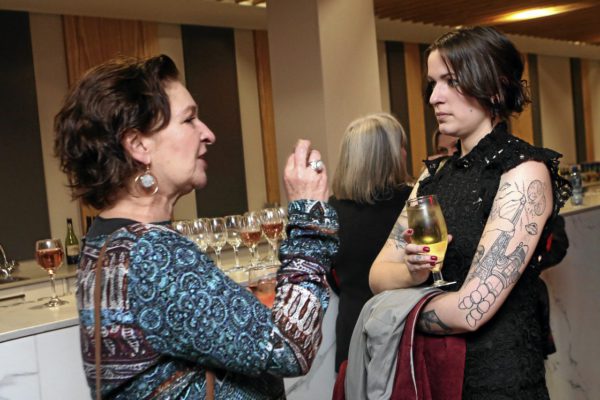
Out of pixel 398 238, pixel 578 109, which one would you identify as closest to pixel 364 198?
pixel 398 238

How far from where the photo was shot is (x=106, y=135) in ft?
3.81

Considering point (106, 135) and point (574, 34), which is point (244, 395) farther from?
point (574, 34)

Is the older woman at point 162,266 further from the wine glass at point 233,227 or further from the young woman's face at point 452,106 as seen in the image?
the wine glass at point 233,227

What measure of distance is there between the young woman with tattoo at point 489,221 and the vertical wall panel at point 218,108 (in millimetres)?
4844

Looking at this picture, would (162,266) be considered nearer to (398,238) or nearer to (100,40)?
(398,238)

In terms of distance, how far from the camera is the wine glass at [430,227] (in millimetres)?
1507

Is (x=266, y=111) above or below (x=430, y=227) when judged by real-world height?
above

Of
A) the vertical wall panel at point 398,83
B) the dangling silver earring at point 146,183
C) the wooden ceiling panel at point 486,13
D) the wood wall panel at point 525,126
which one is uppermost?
the wooden ceiling panel at point 486,13

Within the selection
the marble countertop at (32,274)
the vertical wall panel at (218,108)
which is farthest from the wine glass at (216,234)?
the vertical wall panel at (218,108)

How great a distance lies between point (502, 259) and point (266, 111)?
5635mm

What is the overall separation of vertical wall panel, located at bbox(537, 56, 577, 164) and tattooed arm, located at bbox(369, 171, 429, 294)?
965cm

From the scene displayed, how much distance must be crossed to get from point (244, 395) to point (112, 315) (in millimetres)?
276

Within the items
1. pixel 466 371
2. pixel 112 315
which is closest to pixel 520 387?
pixel 466 371

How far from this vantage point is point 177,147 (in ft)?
3.95
